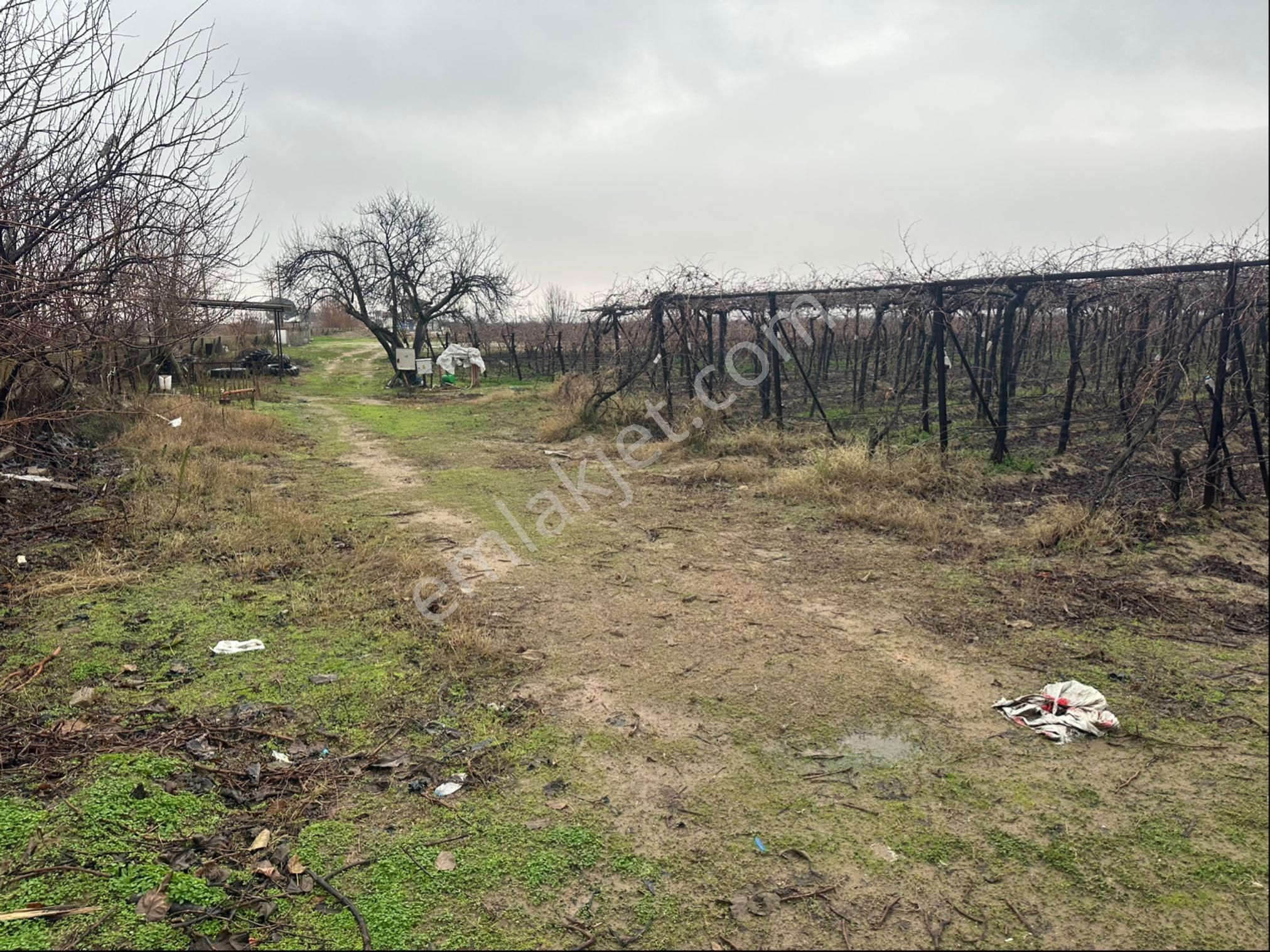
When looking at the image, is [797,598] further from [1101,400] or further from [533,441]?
[1101,400]

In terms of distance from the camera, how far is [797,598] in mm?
4523

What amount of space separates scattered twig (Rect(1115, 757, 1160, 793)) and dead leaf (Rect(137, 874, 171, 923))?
2970 millimetres

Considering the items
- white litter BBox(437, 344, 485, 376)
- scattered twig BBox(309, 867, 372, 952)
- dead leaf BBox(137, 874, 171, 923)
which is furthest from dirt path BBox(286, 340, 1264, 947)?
white litter BBox(437, 344, 485, 376)

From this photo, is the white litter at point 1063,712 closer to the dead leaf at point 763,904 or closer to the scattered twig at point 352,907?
the dead leaf at point 763,904

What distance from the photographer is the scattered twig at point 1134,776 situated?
2480 mm

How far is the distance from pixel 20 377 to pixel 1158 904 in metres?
8.07

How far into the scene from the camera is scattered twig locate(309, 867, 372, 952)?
1931mm

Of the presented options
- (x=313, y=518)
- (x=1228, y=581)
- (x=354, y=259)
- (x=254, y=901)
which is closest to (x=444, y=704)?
(x=254, y=901)

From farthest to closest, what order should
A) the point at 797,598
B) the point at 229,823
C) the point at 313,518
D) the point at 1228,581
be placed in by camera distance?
the point at 313,518, the point at 797,598, the point at 1228,581, the point at 229,823

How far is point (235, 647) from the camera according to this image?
3.76 meters

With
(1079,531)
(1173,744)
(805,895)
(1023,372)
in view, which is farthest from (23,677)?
(1023,372)

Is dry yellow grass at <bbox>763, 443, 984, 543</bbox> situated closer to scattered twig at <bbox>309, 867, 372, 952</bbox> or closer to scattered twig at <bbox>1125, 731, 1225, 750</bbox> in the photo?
scattered twig at <bbox>1125, 731, 1225, 750</bbox>

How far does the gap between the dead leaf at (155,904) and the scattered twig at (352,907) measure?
37cm

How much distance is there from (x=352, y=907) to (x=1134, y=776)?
258 cm
